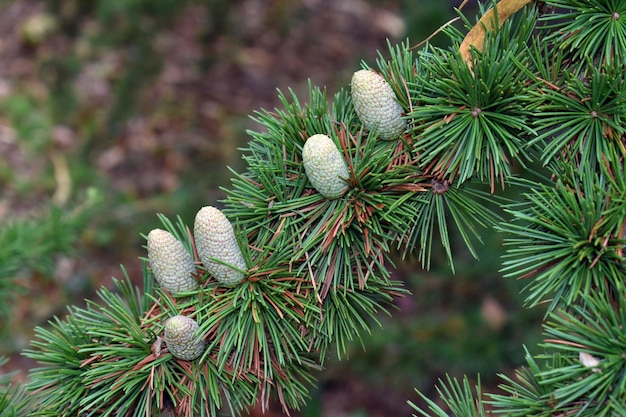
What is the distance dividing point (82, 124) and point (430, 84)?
8.23ft

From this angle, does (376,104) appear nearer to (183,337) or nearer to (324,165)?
(324,165)

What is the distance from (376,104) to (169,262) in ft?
1.00

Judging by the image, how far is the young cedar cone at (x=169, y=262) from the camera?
0.70 metres

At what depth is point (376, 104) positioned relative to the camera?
2.26 ft

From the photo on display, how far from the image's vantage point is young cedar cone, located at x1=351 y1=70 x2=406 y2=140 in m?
0.69

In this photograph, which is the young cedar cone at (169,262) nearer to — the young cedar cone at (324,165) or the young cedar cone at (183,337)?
the young cedar cone at (183,337)

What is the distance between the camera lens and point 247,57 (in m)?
3.40

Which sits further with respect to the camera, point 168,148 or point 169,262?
point 168,148

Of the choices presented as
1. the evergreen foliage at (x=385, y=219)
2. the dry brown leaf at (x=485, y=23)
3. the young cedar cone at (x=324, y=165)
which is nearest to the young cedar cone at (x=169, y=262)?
the evergreen foliage at (x=385, y=219)

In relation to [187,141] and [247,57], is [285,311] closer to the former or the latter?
[187,141]

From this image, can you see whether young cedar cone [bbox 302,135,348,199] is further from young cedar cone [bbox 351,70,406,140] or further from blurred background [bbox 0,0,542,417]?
blurred background [bbox 0,0,542,417]

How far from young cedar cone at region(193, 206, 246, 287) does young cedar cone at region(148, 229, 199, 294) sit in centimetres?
4

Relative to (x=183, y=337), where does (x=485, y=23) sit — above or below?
above

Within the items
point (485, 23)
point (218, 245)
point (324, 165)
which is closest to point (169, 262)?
point (218, 245)
